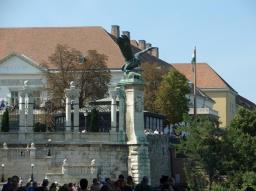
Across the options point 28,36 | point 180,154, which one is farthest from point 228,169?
point 28,36

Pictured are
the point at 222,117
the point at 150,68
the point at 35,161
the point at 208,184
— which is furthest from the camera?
the point at 222,117

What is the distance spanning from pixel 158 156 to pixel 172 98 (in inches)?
763

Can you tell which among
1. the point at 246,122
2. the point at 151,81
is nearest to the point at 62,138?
the point at 246,122

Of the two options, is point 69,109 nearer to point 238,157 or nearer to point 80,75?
point 238,157

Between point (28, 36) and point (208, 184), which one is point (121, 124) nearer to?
point (208, 184)

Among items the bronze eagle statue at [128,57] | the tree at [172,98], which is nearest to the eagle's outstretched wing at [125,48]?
the bronze eagle statue at [128,57]

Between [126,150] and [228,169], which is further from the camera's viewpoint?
[228,169]

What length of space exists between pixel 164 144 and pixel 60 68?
17280 mm

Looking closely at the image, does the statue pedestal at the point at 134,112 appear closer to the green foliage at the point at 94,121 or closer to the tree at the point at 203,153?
the green foliage at the point at 94,121

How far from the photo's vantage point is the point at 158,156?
58.2 meters

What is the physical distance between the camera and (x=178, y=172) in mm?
62250

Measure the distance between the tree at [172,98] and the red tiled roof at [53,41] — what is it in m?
11.9

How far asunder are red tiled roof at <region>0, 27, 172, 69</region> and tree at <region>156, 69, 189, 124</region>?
469 inches

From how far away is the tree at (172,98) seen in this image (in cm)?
7700
